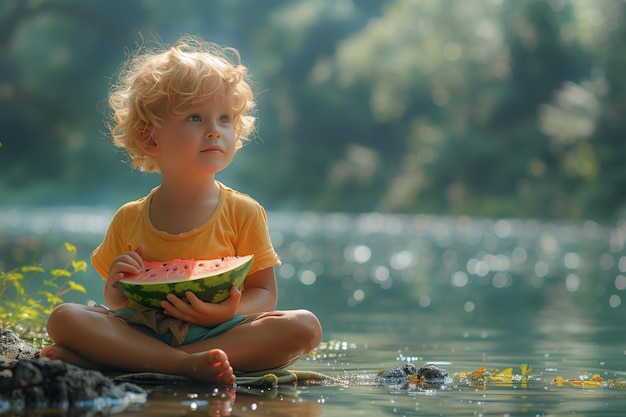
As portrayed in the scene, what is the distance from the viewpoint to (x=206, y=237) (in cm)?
416

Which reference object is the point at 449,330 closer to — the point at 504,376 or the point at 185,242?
the point at 504,376

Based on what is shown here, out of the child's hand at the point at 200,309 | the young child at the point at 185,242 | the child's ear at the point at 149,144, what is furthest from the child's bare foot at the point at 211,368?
the child's ear at the point at 149,144

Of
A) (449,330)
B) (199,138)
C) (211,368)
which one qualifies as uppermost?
(199,138)

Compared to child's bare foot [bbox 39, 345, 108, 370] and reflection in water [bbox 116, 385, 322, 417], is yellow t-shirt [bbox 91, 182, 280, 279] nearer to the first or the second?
child's bare foot [bbox 39, 345, 108, 370]

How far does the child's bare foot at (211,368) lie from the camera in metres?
3.68

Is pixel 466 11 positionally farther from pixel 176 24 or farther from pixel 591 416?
pixel 591 416

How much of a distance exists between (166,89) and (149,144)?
0.81 ft

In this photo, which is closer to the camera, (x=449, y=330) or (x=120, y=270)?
(x=120, y=270)

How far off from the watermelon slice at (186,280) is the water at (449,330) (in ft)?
1.19

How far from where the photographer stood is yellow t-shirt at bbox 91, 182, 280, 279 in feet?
13.6

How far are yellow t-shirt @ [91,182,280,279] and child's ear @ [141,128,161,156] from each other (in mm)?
185

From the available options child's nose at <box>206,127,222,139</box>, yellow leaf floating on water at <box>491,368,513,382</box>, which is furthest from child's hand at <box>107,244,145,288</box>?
yellow leaf floating on water at <box>491,368,513,382</box>

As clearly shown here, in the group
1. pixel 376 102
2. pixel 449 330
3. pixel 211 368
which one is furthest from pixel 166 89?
pixel 376 102

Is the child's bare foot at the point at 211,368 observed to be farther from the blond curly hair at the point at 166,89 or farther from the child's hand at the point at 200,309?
the blond curly hair at the point at 166,89
